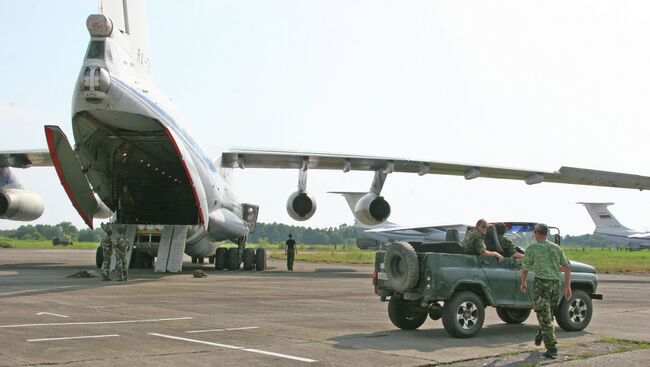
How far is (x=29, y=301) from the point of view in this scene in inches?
491

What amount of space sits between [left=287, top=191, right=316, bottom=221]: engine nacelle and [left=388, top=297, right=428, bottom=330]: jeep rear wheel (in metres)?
16.4

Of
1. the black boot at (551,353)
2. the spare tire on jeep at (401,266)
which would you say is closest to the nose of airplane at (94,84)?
the spare tire on jeep at (401,266)

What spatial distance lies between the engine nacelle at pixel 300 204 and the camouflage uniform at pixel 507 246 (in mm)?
16344

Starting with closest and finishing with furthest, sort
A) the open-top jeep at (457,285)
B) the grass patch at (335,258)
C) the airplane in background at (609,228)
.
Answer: the open-top jeep at (457,285), the grass patch at (335,258), the airplane in background at (609,228)

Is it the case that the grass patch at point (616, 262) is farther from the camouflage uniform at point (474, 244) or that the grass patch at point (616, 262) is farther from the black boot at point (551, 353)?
the black boot at point (551, 353)

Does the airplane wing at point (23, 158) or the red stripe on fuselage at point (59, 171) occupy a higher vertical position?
the airplane wing at point (23, 158)

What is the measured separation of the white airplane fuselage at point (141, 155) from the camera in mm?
17812

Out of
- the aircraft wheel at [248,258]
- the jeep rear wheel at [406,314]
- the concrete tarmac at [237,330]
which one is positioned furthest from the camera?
the aircraft wheel at [248,258]

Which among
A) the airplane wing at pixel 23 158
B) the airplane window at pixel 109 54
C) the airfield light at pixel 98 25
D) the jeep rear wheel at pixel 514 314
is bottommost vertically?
the jeep rear wheel at pixel 514 314

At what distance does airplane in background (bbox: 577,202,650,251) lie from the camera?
73562 millimetres

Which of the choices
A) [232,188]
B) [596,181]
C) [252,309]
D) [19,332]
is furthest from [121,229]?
[596,181]

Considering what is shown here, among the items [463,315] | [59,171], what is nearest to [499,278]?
[463,315]

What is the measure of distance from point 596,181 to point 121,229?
62.7 feet

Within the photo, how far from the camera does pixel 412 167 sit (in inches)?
1142
